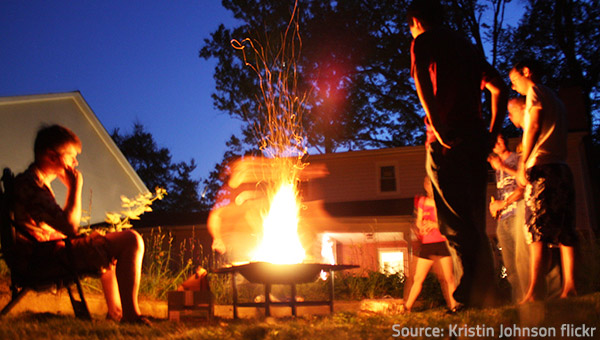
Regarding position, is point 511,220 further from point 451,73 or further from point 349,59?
point 349,59

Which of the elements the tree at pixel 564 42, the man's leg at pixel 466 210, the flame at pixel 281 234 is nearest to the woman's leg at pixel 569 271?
the man's leg at pixel 466 210

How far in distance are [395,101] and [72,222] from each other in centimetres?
2353

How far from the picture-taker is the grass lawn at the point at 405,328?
2.96 metres

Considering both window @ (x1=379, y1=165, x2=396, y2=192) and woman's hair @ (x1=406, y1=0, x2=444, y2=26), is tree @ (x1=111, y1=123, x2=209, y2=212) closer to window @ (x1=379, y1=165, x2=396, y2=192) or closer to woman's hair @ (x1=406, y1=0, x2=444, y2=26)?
window @ (x1=379, y1=165, x2=396, y2=192)

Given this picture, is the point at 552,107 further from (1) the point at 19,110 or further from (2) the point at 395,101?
(2) the point at 395,101

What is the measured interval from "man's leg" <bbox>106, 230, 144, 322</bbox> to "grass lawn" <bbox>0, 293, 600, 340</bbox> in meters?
0.16

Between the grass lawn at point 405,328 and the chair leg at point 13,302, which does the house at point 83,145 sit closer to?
the chair leg at point 13,302

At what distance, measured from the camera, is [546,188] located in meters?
4.32

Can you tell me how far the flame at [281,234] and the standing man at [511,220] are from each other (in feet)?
8.02

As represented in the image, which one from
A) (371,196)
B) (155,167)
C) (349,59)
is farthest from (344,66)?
(155,167)

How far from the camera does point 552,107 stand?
4.50 m

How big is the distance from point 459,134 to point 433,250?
291cm

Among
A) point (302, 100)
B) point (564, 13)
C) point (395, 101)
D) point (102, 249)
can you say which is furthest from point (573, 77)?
point (102, 249)

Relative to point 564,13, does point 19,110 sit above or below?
below
